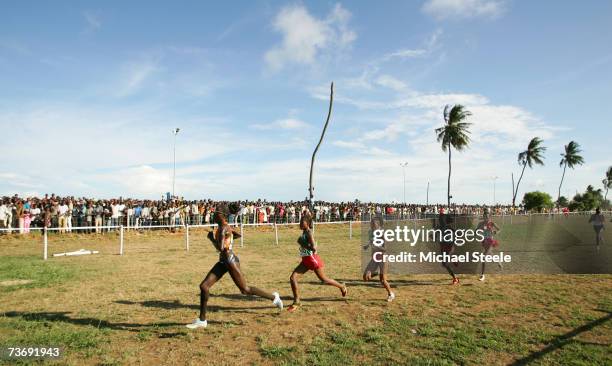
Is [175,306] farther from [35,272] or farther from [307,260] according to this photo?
[35,272]

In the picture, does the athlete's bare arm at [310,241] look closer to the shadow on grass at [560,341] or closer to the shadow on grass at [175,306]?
the shadow on grass at [175,306]

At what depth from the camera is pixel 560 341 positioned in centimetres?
604

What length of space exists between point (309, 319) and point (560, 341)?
399cm

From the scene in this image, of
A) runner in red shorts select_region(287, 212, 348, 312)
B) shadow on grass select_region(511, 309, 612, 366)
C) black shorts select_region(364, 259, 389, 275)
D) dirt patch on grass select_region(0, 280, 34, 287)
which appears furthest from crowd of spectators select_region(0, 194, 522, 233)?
shadow on grass select_region(511, 309, 612, 366)

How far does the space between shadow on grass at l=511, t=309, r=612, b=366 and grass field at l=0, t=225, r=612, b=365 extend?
26mm

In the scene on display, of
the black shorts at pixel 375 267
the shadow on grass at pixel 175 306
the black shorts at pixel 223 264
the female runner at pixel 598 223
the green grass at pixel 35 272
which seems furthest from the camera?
the female runner at pixel 598 223

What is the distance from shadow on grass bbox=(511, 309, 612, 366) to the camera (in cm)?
539

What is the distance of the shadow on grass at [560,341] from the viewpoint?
539 centimetres

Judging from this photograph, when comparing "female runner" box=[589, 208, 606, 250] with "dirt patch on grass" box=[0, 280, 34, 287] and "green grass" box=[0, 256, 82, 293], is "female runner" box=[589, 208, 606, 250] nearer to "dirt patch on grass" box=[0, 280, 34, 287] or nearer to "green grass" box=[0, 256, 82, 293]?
"green grass" box=[0, 256, 82, 293]

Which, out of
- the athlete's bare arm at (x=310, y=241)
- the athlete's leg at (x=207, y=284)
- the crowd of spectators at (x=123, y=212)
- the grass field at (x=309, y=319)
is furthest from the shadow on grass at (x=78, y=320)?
the crowd of spectators at (x=123, y=212)

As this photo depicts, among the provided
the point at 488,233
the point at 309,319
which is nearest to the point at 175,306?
the point at 309,319

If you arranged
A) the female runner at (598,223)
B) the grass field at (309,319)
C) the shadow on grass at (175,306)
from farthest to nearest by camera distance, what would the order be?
the female runner at (598,223) < the shadow on grass at (175,306) < the grass field at (309,319)

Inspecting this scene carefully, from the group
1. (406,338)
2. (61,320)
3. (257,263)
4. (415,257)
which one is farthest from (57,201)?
(406,338)

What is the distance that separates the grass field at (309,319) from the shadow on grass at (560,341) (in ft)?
0.09
